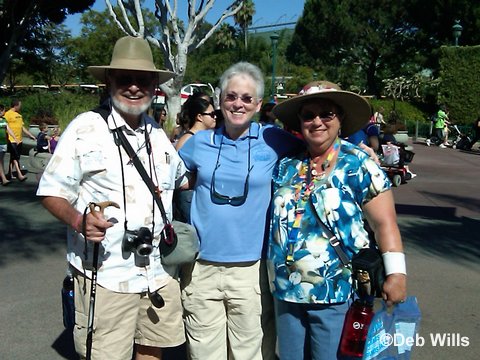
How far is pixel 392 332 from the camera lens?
2.46m

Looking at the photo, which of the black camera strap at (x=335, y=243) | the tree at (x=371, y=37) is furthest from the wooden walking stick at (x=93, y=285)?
the tree at (x=371, y=37)

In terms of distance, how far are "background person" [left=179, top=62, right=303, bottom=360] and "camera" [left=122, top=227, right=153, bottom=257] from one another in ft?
1.30

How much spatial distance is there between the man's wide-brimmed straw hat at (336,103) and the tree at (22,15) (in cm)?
2065

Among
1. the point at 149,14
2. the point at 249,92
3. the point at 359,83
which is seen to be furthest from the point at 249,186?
the point at 359,83

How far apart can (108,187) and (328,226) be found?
42.3 inches

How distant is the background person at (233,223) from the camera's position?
9.65ft

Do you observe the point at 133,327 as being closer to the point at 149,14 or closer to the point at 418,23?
the point at 418,23

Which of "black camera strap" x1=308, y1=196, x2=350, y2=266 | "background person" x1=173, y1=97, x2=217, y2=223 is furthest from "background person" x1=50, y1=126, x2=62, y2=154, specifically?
"black camera strap" x1=308, y1=196, x2=350, y2=266

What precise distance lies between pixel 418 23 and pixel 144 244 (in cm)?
4452

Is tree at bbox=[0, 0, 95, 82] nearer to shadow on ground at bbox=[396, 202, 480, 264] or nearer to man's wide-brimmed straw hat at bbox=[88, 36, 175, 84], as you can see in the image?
shadow on ground at bbox=[396, 202, 480, 264]

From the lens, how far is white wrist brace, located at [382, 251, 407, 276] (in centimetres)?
254

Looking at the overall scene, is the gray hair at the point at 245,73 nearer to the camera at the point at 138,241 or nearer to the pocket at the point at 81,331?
the camera at the point at 138,241

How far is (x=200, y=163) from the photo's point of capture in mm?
3037

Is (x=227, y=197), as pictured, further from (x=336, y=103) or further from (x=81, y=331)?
(x=81, y=331)
